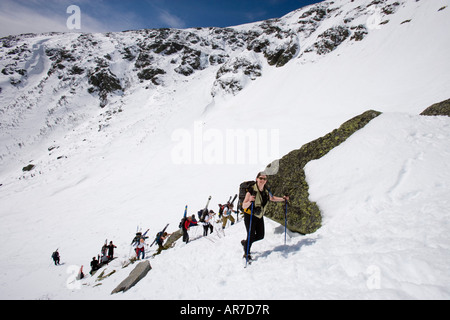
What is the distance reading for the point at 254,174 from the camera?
718 inches

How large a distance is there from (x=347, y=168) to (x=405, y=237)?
256 cm

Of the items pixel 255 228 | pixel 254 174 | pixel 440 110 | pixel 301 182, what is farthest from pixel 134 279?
pixel 254 174

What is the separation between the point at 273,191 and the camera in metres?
7.04

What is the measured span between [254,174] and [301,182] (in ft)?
39.0

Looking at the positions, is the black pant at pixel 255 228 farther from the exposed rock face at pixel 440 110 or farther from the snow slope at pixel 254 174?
the exposed rock face at pixel 440 110

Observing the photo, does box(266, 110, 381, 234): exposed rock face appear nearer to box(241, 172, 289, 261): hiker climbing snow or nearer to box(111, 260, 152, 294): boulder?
box(241, 172, 289, 261): hiker climbing snow

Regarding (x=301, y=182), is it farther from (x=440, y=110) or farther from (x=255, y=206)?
(x=440, y=110)

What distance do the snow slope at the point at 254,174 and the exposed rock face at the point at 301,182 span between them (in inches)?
12.5

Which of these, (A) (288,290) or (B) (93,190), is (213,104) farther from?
(A) (288,290)

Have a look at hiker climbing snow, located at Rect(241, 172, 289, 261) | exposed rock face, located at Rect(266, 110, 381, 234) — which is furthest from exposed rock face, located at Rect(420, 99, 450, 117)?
hiker climbing snow, located at Rect(241, 172, 289, 261)

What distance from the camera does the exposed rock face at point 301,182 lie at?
17.8 ft

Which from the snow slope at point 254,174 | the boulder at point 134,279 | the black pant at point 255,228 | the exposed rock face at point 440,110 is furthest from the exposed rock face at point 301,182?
the boulder at point 134,279

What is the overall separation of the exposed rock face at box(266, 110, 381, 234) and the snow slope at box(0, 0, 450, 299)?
318 mm
